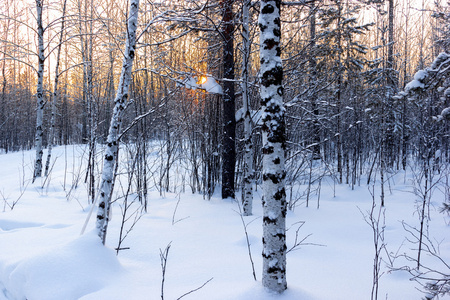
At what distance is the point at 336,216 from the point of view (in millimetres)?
5320

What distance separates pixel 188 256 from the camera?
11.1 feet

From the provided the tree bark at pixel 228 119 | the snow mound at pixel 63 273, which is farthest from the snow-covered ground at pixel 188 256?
the tree bark at pixel 228 119

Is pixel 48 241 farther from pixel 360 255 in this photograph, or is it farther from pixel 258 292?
pixel 360 255

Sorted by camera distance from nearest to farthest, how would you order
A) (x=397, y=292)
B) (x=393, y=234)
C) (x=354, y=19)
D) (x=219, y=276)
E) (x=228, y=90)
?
(x=397, y=292), (x=219, y=276), (x=393, y=234), (x=228, y=90), (x=354, y=19)

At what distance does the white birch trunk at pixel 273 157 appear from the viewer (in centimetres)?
214

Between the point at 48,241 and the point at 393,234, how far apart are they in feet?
16.3

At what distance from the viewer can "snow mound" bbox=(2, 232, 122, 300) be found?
242cm

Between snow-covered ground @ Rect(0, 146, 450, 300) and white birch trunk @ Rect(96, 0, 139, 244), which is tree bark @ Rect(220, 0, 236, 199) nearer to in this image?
snow-covered ground @ Rect(0, 146, 450, 300)

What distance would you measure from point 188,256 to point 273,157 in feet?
6.48

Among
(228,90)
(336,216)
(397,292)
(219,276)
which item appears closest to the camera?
(397,292)

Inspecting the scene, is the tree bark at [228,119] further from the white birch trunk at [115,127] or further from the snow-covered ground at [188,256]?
the white birch trunk at [115,127]

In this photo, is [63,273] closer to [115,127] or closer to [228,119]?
[115,127]

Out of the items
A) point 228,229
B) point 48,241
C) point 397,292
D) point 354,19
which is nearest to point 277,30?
point 397,292

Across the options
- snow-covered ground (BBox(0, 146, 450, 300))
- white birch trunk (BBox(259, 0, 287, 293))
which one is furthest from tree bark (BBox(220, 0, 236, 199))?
white birch trunk (BBox(259, 0, 287, 293))
